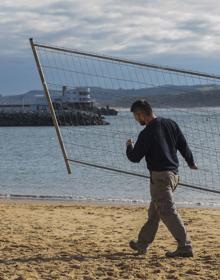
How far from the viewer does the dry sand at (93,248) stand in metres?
6.36

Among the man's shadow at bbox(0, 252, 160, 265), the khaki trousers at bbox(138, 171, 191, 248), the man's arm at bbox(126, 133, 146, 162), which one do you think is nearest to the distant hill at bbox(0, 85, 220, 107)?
the man's arm at bbox(126, 133, 146, 162)

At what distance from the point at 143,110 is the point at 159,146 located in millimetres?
412

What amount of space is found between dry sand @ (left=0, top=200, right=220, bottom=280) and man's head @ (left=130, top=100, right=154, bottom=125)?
1.51m

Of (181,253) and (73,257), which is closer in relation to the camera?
(181,253)

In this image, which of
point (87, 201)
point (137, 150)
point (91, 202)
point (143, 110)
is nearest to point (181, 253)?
point (137, 150)

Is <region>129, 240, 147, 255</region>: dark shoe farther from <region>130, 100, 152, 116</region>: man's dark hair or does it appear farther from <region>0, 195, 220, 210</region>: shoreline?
<region>0, 195, 220, 210</region>: shoreline

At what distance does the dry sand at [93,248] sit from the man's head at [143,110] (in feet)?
4.94

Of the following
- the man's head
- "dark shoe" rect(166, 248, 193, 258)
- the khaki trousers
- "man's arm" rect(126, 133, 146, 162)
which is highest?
the man's head

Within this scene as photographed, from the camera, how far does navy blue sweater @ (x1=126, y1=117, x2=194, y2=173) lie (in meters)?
6.63

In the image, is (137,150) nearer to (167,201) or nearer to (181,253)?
(167,201)

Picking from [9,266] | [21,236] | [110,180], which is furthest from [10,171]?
[9,266]

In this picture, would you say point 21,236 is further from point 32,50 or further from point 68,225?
point 32,50

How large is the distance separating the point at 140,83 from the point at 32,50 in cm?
148

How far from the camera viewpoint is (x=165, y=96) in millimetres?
8180
